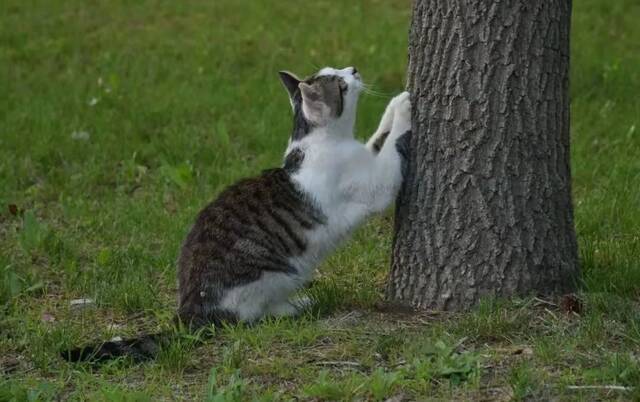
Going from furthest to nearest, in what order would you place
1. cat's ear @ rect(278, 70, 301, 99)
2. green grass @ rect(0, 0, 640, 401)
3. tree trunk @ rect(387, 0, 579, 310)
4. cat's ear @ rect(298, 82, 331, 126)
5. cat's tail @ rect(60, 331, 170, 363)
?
cat's ear @ rect(278, 70, 301, 99) → cat's ear @ rect(298, 82, 331, 126) → tree trunk @ rect(387, 0, 579, 310) → cat's tail @ rect(60, 331, 170, 363) → green grass @ rect(0, 0, 640, 401)

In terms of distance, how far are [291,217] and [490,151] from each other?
0.92 m

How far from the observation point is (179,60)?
28.6ft

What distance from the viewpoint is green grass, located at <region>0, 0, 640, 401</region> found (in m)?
3.95

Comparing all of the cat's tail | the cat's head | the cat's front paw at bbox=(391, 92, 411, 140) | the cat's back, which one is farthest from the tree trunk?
the cat's tail

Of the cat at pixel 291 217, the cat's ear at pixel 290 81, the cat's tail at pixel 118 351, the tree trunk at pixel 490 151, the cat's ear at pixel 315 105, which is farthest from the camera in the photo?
the cat's ear at pixel 290 81

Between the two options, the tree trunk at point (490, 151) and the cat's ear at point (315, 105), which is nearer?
the tree trunk at point (490, 151)

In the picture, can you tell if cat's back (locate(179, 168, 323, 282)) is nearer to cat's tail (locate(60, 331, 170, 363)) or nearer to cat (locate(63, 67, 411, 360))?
cat (locate(63, 67, 411, 360))

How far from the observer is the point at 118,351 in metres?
4.21

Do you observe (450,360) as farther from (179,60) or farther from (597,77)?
(179,60)

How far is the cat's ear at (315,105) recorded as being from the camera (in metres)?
4.82

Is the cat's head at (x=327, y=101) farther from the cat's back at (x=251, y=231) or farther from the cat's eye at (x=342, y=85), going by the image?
the cat's back at (x=251, y=231)

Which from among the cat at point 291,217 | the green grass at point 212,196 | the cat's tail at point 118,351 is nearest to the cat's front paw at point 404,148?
the cat at point 291,217

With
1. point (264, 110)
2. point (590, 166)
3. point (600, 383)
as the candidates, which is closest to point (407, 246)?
point (600, 383)

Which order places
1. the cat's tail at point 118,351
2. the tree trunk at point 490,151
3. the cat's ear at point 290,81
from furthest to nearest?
the cat's ear at point 290,81
the tree trunk at point 490,151
the cat's tail at point 118,351
